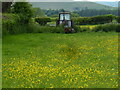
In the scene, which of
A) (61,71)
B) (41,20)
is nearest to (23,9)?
(41,20)

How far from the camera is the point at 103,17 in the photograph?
5156cm

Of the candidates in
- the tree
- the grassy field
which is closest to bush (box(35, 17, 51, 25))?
the tree

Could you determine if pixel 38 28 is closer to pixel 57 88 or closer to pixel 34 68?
pixel 34 68

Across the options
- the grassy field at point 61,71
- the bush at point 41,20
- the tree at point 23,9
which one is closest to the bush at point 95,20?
the bush at point 41,20

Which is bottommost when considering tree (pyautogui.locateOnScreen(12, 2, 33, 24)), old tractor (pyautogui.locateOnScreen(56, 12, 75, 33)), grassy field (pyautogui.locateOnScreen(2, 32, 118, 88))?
grassy field (pyautogui.locateOnScreen(2, 32, 118, 88))

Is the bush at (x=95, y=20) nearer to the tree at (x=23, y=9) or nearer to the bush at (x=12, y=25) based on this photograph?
the tree at (x=23, y=9)

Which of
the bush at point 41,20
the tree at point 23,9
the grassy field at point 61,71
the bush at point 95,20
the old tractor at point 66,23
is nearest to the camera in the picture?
the grassy field at point 61,71

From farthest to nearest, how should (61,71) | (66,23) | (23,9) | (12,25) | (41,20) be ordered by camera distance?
(41,20) → (66,23) → (23,9) → (12,25) → (61,71)

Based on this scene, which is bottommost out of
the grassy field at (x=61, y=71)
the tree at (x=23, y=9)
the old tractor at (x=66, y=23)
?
the grassy field at (x=61, y=71)

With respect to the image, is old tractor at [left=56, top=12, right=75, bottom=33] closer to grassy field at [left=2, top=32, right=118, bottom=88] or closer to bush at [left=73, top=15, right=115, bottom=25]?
bush at [left=73, top=15, right=115, bottom=25]

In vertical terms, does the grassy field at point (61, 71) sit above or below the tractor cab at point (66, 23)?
below

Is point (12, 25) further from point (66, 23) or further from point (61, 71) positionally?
point (61, 71)

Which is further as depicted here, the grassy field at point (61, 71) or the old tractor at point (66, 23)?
the old tractor at point (66, 23)

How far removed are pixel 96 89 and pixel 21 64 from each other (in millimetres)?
5171
